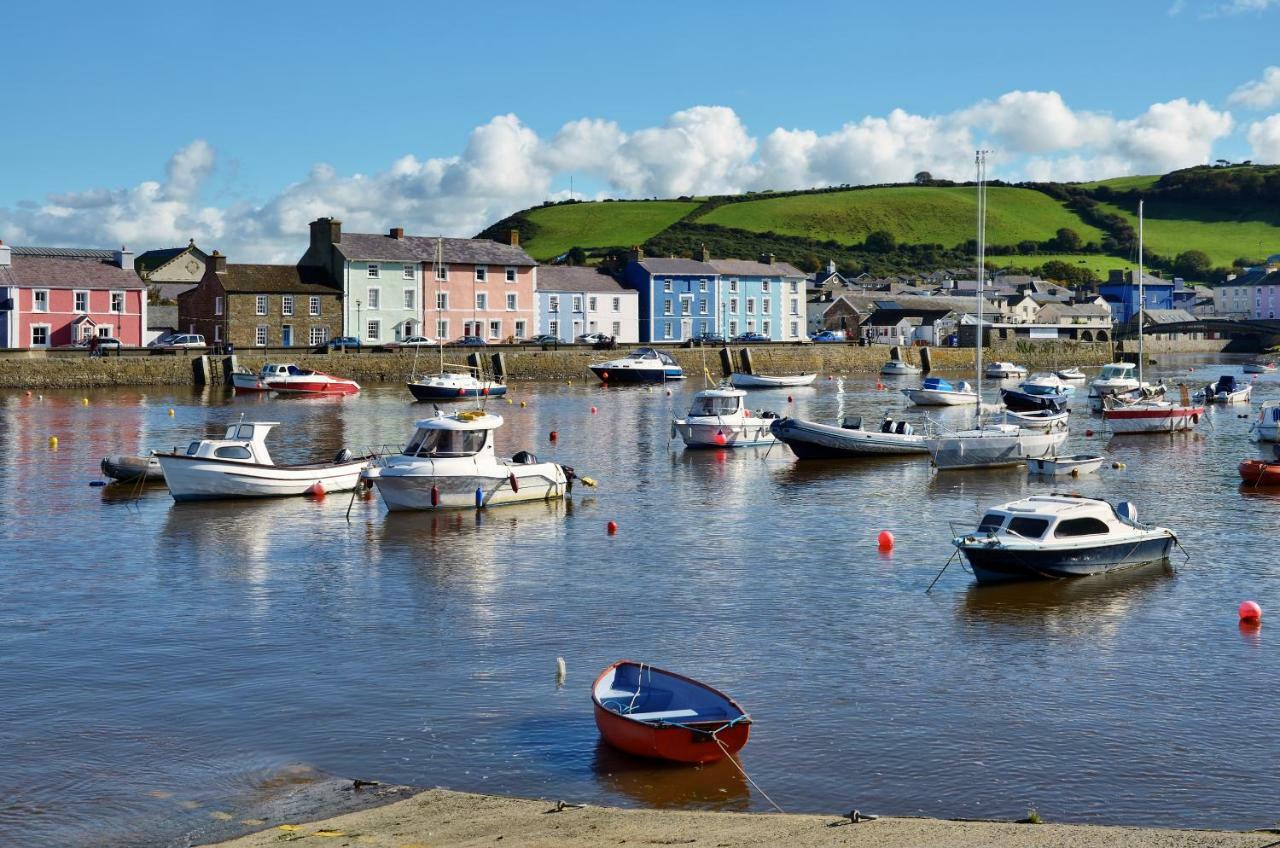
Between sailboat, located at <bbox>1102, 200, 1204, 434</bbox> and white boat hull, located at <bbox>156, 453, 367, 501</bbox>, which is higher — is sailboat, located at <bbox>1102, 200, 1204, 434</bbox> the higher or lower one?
the higher one

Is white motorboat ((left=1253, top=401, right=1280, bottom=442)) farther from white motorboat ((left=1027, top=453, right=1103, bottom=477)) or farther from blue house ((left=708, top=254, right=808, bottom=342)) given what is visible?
blue house ((left=708, top=254, right=808, bottom=342))

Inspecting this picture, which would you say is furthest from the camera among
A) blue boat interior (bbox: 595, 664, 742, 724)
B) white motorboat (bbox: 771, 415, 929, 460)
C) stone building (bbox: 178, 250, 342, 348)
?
stone building (bbox: 178, 250, 342, 348)

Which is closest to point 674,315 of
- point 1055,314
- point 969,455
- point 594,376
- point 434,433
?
point 594,376

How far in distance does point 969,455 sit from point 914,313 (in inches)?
3896

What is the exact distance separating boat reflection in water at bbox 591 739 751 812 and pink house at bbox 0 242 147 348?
8133cm

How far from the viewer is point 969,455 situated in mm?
46188

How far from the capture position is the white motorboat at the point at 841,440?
48469 millimetres

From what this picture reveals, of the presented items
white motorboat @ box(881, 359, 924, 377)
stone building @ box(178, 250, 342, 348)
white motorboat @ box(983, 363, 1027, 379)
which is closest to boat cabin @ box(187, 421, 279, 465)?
Result: stone building @ box(178, 250, 342, 348)

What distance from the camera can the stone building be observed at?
97438 millimetres

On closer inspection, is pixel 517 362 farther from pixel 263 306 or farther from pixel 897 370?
pixel 897 370

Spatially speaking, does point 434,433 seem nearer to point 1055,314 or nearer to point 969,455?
point 969,455

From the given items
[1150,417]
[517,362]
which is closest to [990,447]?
[1150,417]

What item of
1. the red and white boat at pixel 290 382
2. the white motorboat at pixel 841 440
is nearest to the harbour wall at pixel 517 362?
the red and white boat at pixel 290 382

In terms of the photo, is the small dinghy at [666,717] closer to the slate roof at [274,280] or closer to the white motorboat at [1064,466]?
the white motorboat at [1064,466]
